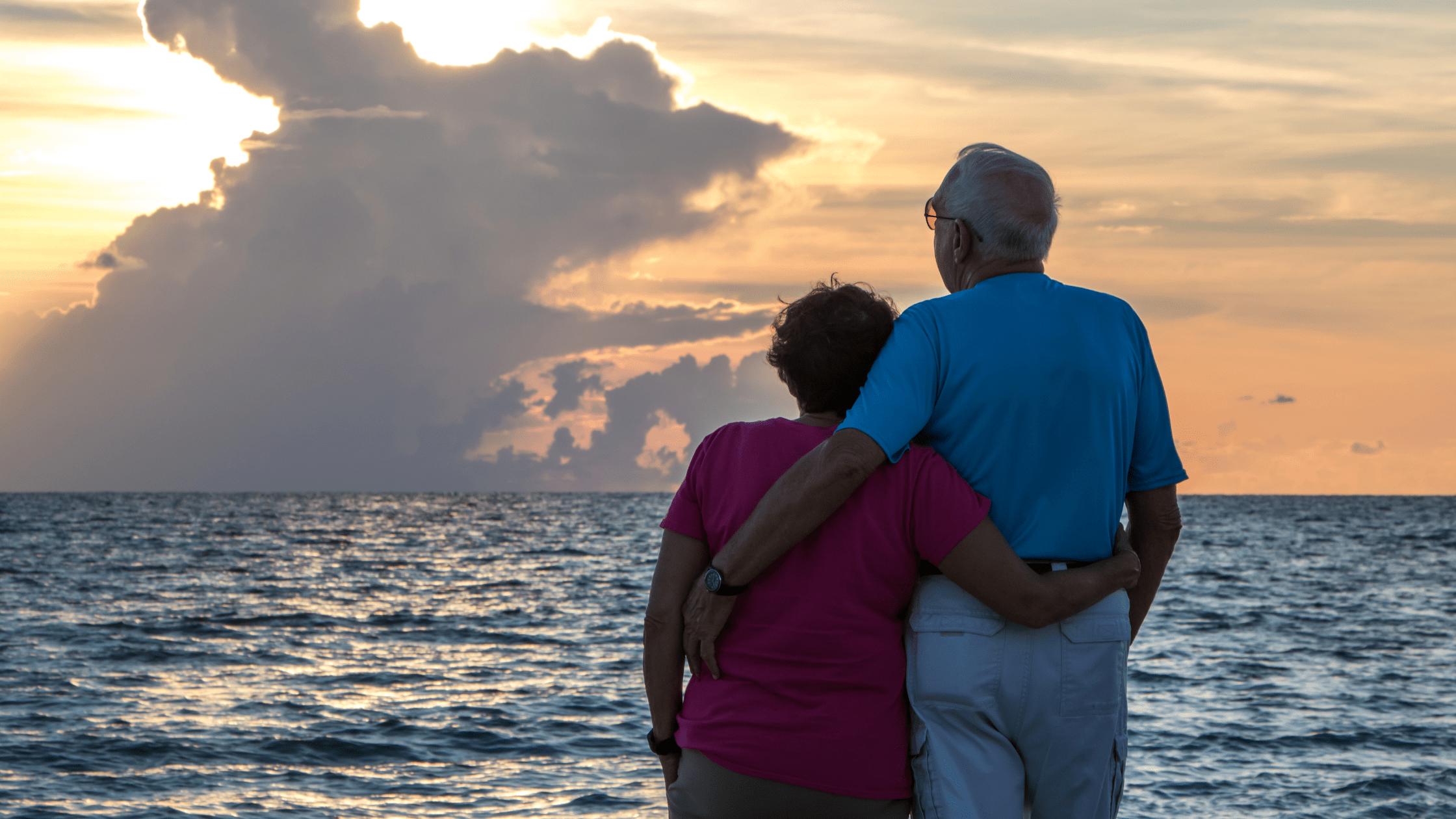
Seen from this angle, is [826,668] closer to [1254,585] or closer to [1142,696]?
[1142,696]

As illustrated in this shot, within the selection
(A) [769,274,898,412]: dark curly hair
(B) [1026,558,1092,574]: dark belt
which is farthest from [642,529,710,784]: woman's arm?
(B) [1026,558,1092,574]: dark belt

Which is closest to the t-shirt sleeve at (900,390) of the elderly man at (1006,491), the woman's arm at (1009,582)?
the elderly man at (1006,491)

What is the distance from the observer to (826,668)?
2.13 metres

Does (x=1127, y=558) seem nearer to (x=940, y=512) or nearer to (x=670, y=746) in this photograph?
(x=940, y=512)

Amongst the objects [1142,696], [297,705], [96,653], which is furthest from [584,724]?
[96,653]

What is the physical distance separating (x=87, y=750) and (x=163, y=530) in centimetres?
4826

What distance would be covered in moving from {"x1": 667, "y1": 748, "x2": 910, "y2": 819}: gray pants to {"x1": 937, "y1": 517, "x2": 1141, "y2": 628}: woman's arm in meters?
0.44

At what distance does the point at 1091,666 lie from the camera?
2232 mm

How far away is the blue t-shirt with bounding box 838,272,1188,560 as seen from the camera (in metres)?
2.21

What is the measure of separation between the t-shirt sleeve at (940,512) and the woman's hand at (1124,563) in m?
0.32

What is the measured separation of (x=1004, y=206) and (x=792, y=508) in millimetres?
774

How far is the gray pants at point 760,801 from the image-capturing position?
2.14 m

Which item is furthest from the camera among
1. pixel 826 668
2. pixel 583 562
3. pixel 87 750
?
pixel 583 562

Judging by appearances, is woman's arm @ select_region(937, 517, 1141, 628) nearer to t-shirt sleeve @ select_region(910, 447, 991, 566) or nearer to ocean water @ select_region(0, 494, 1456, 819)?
t-shirt sleeve @ select_region(910, 447, 991, 566)
